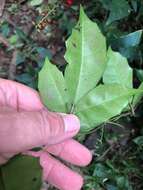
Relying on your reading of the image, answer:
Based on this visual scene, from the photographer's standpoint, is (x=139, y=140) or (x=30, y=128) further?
(x=139, y=140)

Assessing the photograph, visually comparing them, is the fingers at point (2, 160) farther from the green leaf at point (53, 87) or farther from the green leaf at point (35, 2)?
the green leaf at point (35, 2)

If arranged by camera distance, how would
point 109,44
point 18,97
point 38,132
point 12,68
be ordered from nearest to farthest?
point 38,132
point 18,97
point 109,44
point 12,68

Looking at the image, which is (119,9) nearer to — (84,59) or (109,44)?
(109,44)

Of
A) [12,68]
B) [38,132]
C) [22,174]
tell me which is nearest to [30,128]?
[38,132]

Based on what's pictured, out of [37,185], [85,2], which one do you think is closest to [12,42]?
[85,2]

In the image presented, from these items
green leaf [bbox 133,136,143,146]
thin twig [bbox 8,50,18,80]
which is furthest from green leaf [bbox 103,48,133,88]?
thin twig [bbox 8,50,18,80]

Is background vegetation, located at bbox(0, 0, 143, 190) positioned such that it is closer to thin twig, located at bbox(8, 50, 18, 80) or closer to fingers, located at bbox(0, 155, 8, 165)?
thin twig, located at bbox(8, 50, 18, 80)

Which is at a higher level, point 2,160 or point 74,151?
point 2,160
